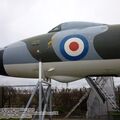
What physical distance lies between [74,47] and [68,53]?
28cm

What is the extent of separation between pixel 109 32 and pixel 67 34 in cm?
143

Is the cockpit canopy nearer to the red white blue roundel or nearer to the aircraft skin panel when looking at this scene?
the red white blue roundel

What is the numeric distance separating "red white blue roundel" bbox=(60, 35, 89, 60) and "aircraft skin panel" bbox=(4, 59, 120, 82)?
0.24 metres

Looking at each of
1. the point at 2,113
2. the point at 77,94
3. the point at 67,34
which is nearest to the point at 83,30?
the point at 67,34

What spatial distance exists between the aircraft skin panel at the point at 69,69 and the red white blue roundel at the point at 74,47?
0.79ft

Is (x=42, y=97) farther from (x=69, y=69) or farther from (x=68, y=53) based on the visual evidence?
(x=68, y=53)

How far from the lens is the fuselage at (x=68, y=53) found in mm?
10805

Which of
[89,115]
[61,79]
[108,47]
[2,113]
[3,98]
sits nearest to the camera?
[108,47]

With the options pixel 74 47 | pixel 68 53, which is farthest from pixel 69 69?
pixel 74 47

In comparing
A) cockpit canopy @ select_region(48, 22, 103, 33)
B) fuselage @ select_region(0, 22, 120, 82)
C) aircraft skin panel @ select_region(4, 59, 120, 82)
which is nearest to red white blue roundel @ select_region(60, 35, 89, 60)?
fuselage @ select_region(0, 22, 120, 82)

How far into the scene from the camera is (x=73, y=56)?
1102cm

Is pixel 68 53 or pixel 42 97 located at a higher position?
pixel 68 53

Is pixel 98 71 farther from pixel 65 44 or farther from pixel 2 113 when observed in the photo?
pixel 2 113

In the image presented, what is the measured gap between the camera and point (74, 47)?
11023mm
